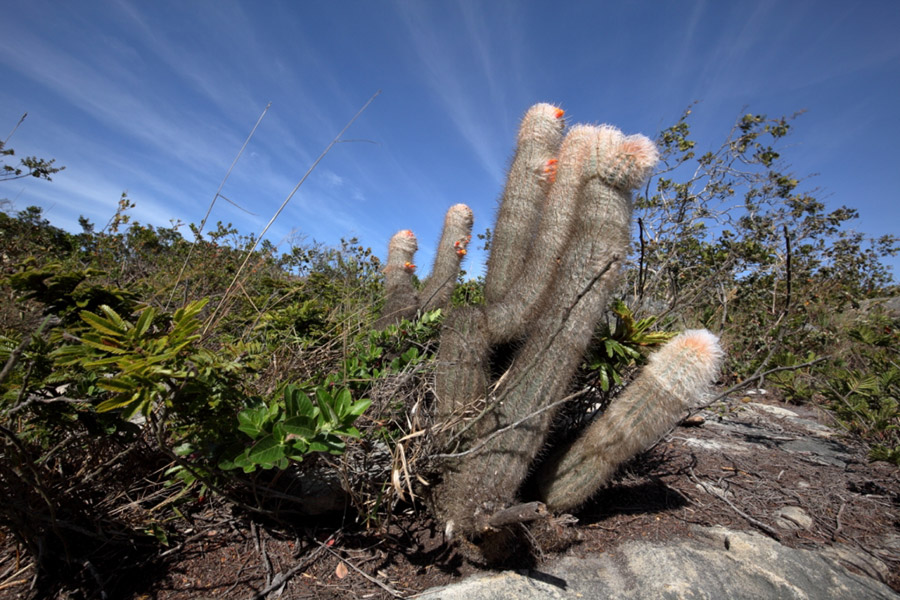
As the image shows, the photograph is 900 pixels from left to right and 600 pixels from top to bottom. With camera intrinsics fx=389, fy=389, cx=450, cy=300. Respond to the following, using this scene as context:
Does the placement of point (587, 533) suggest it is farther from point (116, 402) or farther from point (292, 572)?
point (116, 402)

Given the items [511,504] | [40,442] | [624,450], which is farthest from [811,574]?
[40,442]

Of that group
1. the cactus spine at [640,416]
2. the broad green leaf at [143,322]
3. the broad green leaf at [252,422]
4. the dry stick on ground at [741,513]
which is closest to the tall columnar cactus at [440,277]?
the cactus spine at [640,416]

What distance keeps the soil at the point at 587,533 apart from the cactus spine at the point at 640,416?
29 centimetres

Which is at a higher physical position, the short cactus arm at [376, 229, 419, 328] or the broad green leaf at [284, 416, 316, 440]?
the short cactus arm at [376, 229, 419, 328]

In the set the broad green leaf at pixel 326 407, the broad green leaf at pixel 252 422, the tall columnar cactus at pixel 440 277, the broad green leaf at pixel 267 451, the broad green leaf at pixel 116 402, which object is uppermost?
the tall columnar cactus at pixel 440 277

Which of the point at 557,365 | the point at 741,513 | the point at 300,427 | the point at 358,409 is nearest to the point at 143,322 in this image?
the point at 300,427

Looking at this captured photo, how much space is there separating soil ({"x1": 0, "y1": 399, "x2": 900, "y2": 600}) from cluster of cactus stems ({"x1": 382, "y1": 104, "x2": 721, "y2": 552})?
0.26 m

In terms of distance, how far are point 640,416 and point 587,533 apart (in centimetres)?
71

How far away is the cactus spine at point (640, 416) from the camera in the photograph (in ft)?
6.08

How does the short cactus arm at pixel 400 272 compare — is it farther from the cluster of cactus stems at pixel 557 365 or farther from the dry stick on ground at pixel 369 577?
the dry stick on ground at pixel 369 577

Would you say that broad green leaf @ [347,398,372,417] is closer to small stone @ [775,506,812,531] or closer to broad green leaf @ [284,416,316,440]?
broad green leaf @ [284,416,316,440]

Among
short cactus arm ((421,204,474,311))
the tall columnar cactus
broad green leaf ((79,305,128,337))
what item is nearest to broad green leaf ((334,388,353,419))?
broad green leaf ((79,305,128,337))

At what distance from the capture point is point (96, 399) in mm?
1341

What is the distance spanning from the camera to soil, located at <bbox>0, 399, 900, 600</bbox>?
157 centimetres
